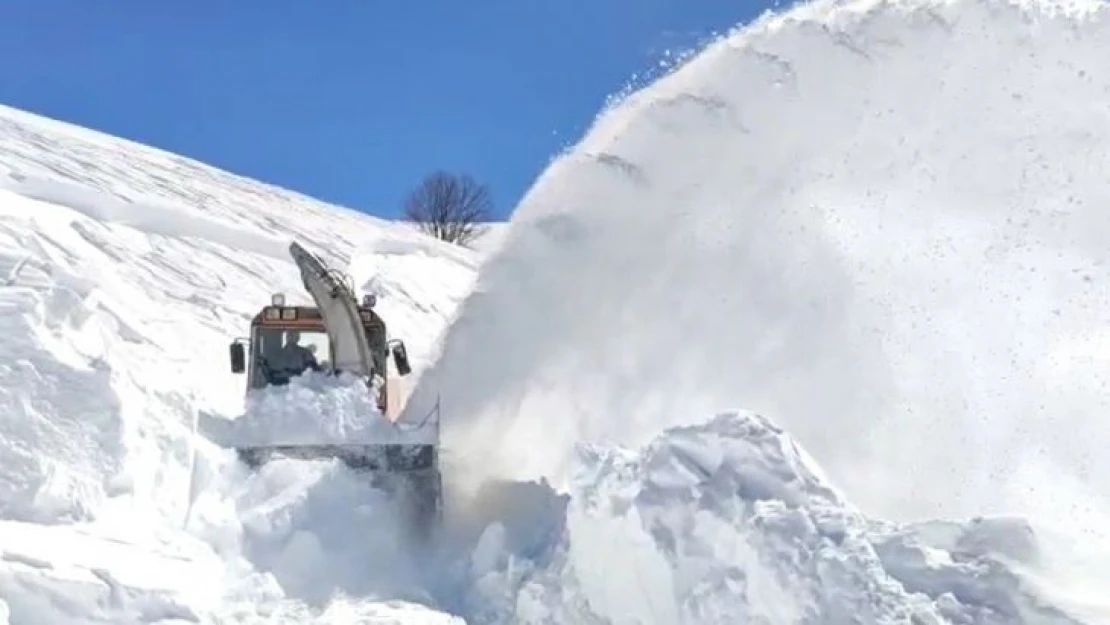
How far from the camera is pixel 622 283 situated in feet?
33.1

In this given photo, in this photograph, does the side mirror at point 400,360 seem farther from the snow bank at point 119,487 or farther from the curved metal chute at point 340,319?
the snow bank at point 119,487

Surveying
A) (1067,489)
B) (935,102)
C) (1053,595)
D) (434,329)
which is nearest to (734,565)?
(1053,595)

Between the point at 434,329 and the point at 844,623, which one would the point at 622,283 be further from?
the point at 434,329

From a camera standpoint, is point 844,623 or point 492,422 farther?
point 492,422

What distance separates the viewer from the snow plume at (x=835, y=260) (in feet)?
27.1

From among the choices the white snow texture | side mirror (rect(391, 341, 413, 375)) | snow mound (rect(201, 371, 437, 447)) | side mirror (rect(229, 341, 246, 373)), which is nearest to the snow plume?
the white snow texture

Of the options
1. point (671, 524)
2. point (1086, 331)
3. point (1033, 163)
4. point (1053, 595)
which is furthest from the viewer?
point (1033, 163)

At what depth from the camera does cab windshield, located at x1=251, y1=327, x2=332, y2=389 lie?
1005 centimetres

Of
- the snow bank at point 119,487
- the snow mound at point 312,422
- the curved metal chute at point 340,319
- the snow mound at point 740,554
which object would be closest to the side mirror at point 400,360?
the curved metal chute at point 340,319

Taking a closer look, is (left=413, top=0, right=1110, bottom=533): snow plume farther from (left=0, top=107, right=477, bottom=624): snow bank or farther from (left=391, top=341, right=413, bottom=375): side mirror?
(left=0, top=107, right=477, bottom=624): snow bank

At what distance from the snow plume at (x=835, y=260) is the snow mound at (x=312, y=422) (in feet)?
2.83

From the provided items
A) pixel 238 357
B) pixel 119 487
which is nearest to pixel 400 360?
pixel 238 357

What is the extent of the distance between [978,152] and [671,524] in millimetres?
4967

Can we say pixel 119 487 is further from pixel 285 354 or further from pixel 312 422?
pixel 285 354
